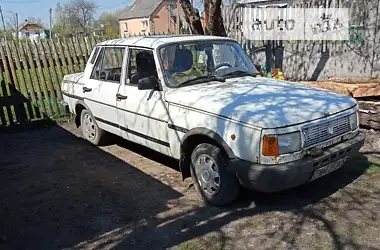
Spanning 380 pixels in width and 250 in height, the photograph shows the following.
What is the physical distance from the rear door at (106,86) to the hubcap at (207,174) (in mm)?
1991

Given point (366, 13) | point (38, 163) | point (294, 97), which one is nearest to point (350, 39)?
point (366, 13)

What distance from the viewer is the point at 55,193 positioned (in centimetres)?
486

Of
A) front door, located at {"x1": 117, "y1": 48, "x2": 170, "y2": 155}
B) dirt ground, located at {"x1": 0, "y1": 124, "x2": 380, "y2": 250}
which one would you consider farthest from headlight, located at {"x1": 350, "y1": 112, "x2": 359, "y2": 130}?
front door, located at {"x1": 117, "y1": 48, "x2": 170, "y2": 155}

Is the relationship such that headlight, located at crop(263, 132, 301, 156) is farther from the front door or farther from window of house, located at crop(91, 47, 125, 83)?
window of house, located at crop(91, 47, 125, 83)

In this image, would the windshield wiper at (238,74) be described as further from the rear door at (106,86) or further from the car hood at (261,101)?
the rear door at (106,86)

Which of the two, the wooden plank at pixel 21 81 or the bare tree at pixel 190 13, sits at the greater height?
the bare tree at pixel 190 13

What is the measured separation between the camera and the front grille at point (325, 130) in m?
3.69

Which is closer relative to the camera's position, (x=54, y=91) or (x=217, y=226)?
(x=217, y=226)

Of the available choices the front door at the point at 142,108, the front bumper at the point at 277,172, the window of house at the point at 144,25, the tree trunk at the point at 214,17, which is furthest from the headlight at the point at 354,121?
the window of house at the point at 144,25

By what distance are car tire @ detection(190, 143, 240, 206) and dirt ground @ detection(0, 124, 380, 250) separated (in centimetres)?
16

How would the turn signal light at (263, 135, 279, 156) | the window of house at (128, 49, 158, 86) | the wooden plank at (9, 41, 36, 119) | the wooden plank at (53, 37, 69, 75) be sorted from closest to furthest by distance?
the turn signal light at (263, 135, 279, 156)
the window of house at (128, 49, 158, 86)
the wooden plank at (9, 41, 36, 119)
the wooden plank at (53, 37, 69, 75)

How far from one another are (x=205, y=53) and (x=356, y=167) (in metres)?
2.73

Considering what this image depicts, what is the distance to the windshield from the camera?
4836 mm

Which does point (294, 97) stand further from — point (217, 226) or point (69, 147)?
point (69, 147)
